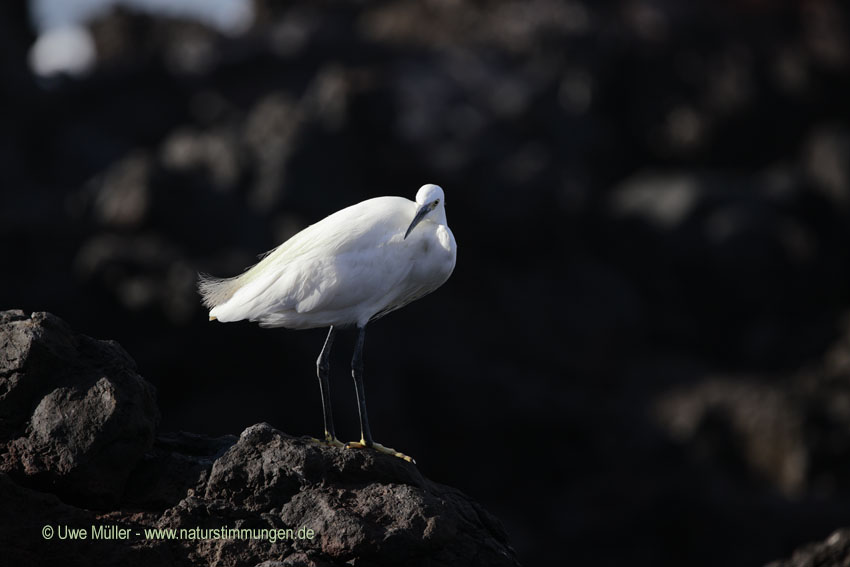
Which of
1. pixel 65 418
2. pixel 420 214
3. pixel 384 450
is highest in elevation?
pixel 420 214

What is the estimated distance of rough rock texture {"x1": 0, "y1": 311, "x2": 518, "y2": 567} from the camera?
5902mm

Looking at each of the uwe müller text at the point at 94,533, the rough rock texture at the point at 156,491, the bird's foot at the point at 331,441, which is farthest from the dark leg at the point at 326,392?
the uwe müller text at the point at 94,533

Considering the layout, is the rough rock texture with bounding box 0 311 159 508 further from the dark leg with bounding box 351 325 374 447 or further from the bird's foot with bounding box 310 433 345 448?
the dark leg with bounding box 351 325 374 447

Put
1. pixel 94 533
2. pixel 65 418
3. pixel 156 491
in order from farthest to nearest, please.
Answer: pixel 156 491 < pixel 65 418 < pixel 94 533

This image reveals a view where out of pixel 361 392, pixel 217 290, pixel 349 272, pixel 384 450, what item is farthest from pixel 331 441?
pixel 217 290

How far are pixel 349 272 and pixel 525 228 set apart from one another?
14424mm

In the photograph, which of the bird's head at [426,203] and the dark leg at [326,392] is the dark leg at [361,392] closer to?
the dark leg at [326,392]

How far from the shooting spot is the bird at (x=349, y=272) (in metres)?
7.24

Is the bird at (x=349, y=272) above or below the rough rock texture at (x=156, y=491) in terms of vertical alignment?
above

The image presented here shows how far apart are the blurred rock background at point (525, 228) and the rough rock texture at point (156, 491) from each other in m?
8.73

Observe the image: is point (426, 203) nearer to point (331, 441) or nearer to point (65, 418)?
point (331, 441)

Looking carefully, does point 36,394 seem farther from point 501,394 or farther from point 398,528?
point 501,394

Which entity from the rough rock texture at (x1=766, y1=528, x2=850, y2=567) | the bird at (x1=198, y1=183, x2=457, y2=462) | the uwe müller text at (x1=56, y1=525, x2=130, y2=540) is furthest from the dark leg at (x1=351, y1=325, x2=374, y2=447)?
the rough rock texture at (x1=766, y1=528, x2=850, y2=567)

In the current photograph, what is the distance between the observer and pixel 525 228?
21.4 metres
